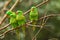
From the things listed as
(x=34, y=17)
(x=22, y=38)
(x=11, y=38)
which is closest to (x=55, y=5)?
(x=22, y=38)

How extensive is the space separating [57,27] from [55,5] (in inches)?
19.1

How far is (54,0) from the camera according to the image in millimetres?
5039

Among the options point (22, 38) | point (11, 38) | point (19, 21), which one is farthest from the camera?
point (22, 38)

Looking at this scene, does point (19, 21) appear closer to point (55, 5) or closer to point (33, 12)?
point (33, 12)

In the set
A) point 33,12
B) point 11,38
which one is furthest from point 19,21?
point 11,38

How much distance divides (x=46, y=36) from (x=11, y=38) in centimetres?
116

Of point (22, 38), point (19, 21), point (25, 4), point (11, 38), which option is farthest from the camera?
point (25, 4)

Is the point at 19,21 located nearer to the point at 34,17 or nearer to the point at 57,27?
the point at 34,17

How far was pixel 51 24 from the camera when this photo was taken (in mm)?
5039

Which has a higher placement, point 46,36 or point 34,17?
point 34,17

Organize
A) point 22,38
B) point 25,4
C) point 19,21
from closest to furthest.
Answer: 1. point 19,21
2. point 22,38
3. point 25,4

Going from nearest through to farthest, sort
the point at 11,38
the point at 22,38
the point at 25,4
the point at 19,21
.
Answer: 1. the point at 19,21
2. the point at 11,38
3. the point at 22,38
4. the point at 25,4

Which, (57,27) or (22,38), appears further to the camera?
(57,27)

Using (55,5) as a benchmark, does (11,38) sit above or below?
below
